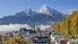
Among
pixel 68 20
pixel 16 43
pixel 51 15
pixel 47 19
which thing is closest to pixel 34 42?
pixel 16 43

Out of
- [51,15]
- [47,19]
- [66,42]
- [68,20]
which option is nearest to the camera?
[66,42]

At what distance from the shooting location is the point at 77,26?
2930cm

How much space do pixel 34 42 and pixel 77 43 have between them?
22.1 ft

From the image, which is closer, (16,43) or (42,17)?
(16,43)

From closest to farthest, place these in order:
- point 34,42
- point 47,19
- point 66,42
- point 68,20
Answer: point 66,42 < point 34,42 < point 68,20 < point 47,19

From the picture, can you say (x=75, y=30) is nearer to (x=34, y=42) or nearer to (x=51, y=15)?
(x=34, y=42)

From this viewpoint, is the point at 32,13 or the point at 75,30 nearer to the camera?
the point at 75,30

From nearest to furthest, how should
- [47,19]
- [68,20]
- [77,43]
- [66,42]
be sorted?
[77,43] → [66,42] → [68,20] → [47,19]

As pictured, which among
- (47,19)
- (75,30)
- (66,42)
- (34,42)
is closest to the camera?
(66,42)

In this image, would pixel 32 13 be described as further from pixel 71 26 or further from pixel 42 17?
pixel 71 26

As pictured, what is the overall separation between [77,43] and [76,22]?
12.5 meters

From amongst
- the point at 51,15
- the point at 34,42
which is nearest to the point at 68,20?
the point at 34,42

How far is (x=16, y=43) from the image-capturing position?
71.4ft

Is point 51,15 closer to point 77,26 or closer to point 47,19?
point 47,19
